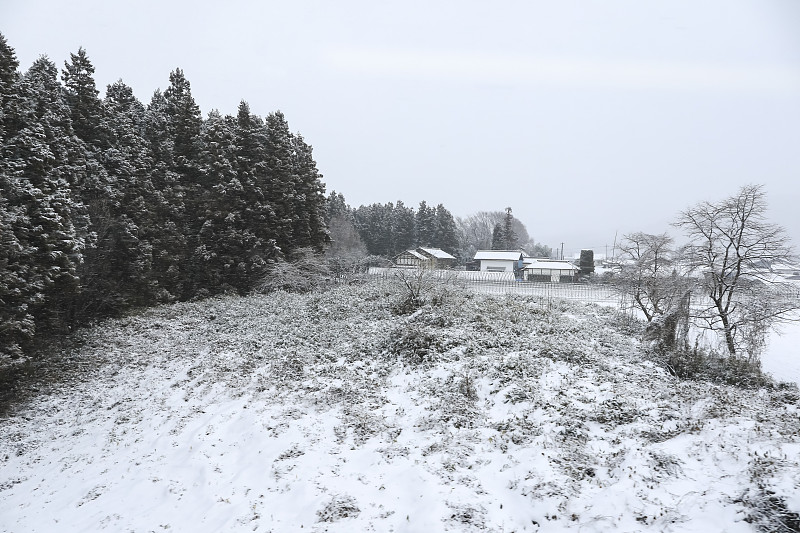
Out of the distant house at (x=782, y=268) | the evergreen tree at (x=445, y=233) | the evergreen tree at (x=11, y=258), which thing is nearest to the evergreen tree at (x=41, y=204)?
the evergreen tree at (x=11, y=258)

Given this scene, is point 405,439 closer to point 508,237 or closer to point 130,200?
point 130,200

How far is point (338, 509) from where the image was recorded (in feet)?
23.1

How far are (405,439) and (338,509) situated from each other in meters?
2.48

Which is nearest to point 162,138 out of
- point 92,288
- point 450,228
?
point 92,288

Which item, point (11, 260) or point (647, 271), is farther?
point (647, 271)

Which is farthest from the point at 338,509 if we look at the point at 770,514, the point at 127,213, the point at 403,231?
the point at 403,231

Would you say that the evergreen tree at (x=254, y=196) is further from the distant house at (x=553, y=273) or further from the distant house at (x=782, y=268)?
the distant house at (x=553, y=273)

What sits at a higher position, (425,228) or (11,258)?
(425,228)

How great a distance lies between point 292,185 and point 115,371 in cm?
2122

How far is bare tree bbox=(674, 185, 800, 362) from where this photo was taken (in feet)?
47.6

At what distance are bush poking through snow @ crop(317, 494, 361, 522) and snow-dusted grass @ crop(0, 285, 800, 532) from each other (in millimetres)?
31

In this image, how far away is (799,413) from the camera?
8.00 meters

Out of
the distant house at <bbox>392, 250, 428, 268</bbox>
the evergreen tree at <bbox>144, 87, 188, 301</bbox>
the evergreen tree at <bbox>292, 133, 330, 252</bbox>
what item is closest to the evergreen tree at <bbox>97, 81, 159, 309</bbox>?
the evergreen tree at <bbox>144, 87, 188, 301</bbox>

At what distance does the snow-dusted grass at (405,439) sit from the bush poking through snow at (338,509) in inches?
1.2
